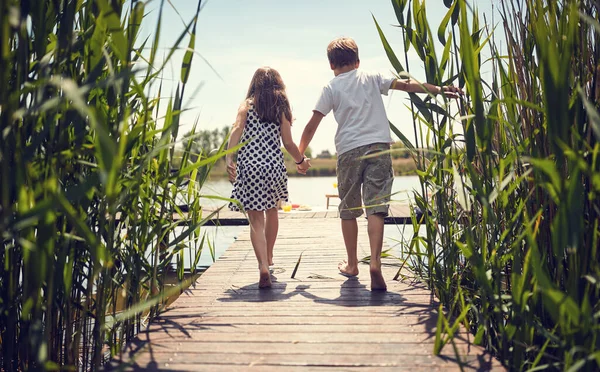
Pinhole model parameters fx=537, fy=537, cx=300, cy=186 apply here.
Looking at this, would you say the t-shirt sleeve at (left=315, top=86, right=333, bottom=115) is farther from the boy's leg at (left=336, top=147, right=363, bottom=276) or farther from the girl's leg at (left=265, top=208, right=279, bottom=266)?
the girl's leg at (left=265, top=208, right=279, bottom=266)

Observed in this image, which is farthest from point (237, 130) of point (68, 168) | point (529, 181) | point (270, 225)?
point (529, 181)

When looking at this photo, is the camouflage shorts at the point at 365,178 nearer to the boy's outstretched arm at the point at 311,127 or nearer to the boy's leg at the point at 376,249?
the boy's leg at the point at 376,249

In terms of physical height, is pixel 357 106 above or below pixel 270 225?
above

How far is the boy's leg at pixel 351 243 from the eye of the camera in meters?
2.92

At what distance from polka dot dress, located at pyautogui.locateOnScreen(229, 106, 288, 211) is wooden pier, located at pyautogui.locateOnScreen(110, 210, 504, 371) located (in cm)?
45

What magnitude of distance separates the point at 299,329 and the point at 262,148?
1.32 meters

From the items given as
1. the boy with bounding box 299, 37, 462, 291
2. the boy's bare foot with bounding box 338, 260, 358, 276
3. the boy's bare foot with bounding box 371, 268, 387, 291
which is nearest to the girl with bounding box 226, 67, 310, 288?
the boy with bounding box 299, 37, 462, 291

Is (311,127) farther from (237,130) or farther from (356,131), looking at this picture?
(237,130)

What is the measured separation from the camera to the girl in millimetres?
2986

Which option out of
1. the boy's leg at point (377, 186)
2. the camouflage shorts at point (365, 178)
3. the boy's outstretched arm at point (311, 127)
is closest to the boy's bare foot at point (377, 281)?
the boy's leg at point (377, 186)

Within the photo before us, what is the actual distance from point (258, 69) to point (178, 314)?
1.51 metres

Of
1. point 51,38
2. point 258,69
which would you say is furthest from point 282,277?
point 51,38

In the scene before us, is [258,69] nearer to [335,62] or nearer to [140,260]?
[335,62]

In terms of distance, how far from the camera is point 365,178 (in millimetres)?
2795
